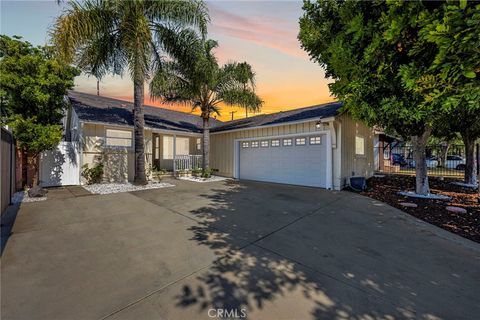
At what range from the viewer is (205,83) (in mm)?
10508

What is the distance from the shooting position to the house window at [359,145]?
1082cm

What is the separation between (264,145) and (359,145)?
16.3ft

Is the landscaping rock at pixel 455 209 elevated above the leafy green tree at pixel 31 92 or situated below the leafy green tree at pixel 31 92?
below

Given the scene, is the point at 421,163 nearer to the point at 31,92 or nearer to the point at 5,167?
the point at 5,167

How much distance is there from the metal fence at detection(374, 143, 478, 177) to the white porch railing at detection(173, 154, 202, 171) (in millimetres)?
12949

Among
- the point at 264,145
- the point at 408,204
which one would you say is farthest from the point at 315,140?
the point at 408,204

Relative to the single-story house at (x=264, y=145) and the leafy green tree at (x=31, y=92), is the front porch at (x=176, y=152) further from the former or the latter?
the leafy green tree at (x=31, y=92)

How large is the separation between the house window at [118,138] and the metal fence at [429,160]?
1606 centimetres

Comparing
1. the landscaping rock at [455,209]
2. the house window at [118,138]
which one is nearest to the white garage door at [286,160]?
the landscaping rock at [455,209]

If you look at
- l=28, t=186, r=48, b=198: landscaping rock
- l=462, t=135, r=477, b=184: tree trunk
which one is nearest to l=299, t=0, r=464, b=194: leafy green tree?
l=462, t=135, r=477, b=184: tree trunk

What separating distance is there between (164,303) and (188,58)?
32.7 ft

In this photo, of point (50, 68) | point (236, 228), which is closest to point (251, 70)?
point (50, 68)

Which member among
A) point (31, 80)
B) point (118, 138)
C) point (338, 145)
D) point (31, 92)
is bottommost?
point (338, 145)

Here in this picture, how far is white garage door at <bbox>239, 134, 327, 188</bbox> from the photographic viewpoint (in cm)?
948
